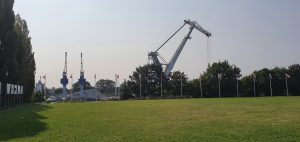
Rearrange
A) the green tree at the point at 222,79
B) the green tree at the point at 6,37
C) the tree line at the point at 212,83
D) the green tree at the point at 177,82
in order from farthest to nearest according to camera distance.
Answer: the green tree at the point at 177,82
the green tree at the point at 222,79
the tree line at the point at 212,83
the green tree at the point at 6,37

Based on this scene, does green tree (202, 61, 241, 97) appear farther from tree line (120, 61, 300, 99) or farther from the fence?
the fence

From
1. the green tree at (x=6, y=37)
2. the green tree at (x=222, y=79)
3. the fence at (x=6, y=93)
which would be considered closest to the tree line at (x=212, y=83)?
the green tree at (x=222, y=79)

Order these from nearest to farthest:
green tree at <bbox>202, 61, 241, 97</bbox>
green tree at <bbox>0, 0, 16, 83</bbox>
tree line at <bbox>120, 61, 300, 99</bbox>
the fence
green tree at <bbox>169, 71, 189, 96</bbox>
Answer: green tree at <bbox>0, 0, 16, 83</bbox>, the fence, tree line at <bbox>120, 61, 300, 99</bbox>, green tree at <bbox>202, 61, 241, 97</bbox>, green tree at <bbox>169, 71, 189, 96</bbox>

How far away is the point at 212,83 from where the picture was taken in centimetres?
13375

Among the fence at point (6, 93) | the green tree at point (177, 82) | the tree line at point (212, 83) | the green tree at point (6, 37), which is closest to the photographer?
the green tree at point (6, 37)

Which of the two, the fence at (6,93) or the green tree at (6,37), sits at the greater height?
the green tree at (6,37)

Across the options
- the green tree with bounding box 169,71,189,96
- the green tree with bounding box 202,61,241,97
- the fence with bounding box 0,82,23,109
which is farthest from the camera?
the green tree with bounding box 169,71,189,96

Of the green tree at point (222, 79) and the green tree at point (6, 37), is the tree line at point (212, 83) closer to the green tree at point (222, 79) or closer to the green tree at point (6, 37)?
the green tree at point (222, 79)

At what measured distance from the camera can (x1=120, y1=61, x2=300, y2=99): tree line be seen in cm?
12862

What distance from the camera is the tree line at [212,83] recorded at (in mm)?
128625

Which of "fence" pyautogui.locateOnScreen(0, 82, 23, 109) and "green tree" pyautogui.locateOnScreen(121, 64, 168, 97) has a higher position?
"green tree" pyautogui.locateOnScreen(121, 64, 168, 97)

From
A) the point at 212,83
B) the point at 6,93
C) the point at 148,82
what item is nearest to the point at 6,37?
the point at 6,93

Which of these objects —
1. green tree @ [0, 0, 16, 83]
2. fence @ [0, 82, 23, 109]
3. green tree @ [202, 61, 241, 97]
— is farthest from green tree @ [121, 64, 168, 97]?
green tree @ [0, 0, 16, 83]

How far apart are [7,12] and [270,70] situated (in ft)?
290
